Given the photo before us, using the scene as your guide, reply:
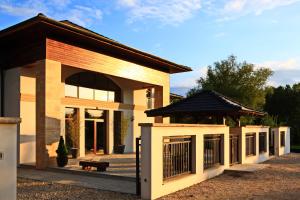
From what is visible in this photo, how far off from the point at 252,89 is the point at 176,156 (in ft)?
114

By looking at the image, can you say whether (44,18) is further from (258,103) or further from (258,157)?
(258,103)

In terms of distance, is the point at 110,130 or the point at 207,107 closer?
the point at 207,107

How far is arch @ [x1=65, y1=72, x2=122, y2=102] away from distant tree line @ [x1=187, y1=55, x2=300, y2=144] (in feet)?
73.9

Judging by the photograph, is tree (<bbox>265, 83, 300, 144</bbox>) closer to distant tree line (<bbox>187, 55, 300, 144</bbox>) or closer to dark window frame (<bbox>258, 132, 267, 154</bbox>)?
distant tree line (<bbox>187, 55, 300, 144</bbox>)

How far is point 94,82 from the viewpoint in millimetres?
21797

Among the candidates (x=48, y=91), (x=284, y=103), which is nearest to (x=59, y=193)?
(x=48, y=91)

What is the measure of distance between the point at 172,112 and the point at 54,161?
5.91m

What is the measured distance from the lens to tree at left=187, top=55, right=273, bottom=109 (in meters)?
43.4

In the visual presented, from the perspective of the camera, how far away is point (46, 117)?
611 inches

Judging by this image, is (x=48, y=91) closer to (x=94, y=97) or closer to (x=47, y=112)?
(x=47, y=112)

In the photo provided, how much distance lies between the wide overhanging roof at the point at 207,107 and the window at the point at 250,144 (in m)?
1.30

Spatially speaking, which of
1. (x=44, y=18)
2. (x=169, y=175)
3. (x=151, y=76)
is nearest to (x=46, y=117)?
(x=44, y=18)

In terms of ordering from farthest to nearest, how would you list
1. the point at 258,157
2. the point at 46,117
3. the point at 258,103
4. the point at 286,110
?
the point at 286,110, the point at 258,103, the point at 258,157, the point at 46,117

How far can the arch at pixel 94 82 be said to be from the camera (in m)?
20.4
